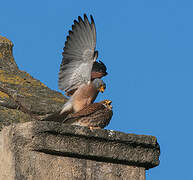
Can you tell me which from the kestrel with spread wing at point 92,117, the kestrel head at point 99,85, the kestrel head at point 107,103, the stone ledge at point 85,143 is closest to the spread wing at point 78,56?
the kestrel head at point 99,85

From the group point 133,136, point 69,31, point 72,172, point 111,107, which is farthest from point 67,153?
point 69,31

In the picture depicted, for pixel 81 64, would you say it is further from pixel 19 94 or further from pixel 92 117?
pixel 92 117

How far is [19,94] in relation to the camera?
236 inches

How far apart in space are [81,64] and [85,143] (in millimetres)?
3052

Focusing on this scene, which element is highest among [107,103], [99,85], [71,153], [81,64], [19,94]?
[81,64]

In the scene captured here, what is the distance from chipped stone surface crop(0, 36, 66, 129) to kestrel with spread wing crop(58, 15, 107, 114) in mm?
224

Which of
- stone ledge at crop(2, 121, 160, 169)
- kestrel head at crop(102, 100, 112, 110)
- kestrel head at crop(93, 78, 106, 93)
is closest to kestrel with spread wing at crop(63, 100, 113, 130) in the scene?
kestrel head at crop(102, 100, 112, 110)

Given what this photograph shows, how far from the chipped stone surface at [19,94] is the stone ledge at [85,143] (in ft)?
3.44

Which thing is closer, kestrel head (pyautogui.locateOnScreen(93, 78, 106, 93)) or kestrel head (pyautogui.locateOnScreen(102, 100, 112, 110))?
kestrel head (pyautogui.locateOnScreen(102, 100, 112, 110))

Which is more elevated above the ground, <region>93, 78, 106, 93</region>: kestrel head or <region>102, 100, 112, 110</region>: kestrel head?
<region>93, 78, 106, 93</region>: kestrel head

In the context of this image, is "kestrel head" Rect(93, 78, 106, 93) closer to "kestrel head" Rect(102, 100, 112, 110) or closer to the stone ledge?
"kestrel head" Rect(102, 100, 112, 110)

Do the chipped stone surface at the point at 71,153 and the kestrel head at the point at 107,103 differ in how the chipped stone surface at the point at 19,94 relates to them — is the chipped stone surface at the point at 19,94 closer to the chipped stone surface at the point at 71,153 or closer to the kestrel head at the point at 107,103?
the kestrel head at the point at 107,103

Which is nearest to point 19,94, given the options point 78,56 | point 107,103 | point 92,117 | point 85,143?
point 78,56

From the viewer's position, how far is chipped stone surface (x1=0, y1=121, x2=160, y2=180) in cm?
371
